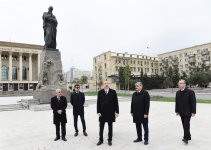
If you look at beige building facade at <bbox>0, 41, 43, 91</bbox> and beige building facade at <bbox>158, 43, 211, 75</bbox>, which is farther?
beige building facade at <bbox>158, 43, 211, 75</bbox>

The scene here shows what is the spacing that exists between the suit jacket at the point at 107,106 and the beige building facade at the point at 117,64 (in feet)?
227

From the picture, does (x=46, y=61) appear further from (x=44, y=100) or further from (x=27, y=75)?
(x=27, y=75)

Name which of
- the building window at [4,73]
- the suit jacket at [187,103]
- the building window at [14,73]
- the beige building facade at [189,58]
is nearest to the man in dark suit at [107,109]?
the suit jacket at [187,103]

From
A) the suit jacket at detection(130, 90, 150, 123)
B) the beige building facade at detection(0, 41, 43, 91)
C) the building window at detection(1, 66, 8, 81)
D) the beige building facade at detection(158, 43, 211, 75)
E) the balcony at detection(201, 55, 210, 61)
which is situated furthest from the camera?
the beige building facade at detection(158, 43, 211, 75)

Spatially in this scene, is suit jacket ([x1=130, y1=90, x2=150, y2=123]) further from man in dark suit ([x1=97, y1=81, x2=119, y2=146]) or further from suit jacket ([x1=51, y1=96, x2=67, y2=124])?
suit jacket ([x1=51, y1=96, x2=67, y2=124])

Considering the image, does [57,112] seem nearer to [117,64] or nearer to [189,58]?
[117,64]

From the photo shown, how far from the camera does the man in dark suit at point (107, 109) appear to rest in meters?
6.58

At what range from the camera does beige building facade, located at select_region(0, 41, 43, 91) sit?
66113 millimetres

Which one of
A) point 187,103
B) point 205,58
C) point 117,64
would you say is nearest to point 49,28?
point 187,103

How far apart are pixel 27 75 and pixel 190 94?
7026 cm

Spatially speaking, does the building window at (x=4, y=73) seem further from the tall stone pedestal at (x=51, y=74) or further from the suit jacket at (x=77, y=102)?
the suit jacket at (x=77, y=102)

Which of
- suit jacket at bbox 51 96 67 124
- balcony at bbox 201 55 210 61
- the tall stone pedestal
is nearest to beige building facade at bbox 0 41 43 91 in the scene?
the tall stone pedestal

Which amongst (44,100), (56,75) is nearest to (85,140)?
(44,100)

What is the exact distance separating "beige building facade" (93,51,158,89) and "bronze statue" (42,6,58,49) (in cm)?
5539
